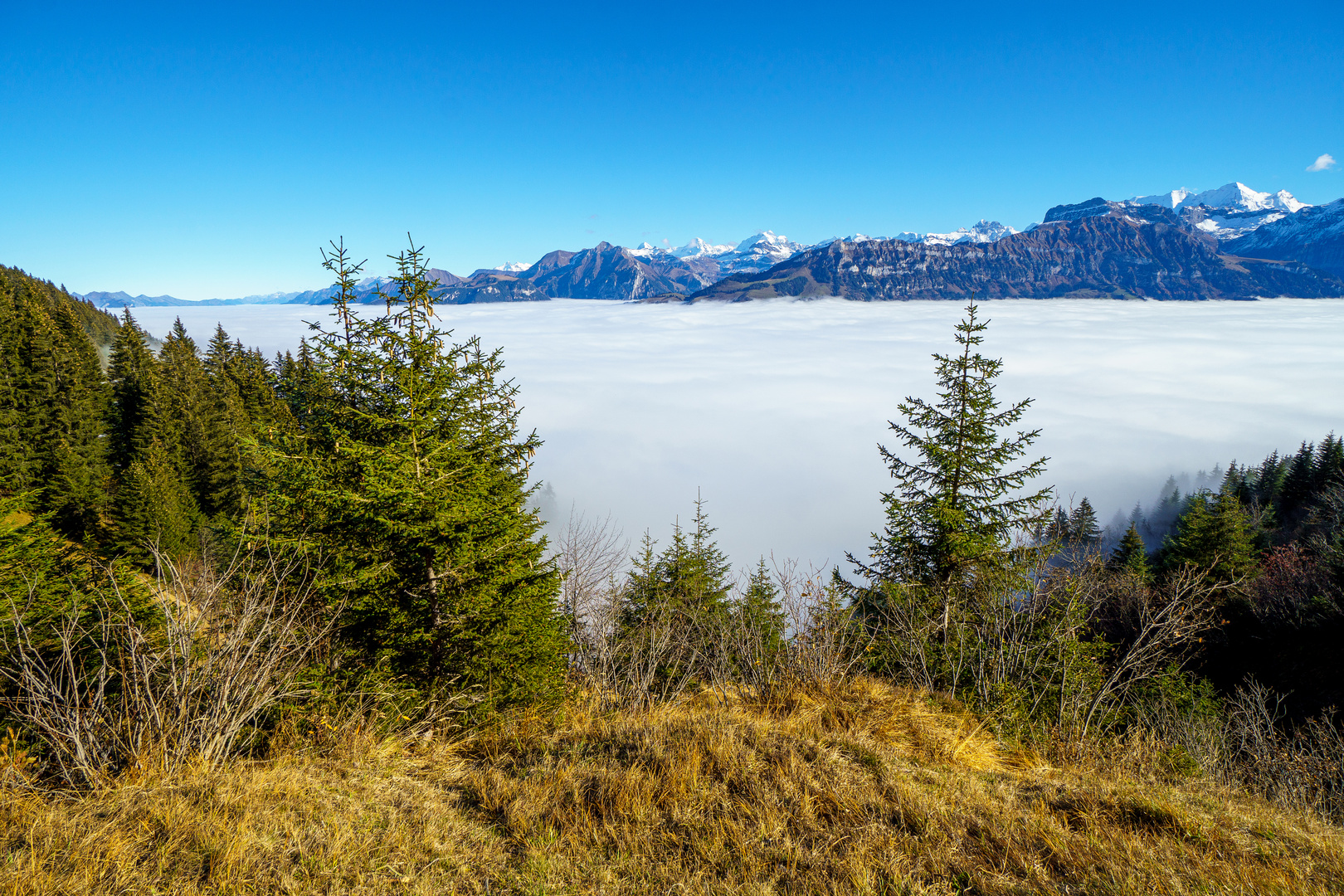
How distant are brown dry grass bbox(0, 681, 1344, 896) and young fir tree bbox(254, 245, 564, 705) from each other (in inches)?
150

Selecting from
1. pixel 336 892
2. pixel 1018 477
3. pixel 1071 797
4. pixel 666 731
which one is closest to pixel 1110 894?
pixel 1071 797

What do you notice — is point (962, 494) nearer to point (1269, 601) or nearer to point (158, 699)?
point (158, 699)

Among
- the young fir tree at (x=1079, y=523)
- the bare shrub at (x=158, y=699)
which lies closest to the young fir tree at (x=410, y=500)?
the bare shrub at (x=158, y=699)

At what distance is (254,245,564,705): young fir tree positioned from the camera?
28.2 ft

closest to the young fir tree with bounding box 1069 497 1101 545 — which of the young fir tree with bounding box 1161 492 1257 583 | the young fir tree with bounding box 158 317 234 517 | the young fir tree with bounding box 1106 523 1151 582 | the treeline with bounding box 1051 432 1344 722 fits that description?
the treeline with bounding box 1051 432 1344 722

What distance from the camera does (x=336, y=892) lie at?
11.5 ft

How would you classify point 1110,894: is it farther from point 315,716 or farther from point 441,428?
point 441,428

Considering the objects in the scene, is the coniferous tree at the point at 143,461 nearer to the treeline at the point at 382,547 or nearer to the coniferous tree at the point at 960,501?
the treeline at the point at 382,547

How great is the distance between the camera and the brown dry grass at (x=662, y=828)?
142 inches

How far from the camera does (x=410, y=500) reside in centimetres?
828

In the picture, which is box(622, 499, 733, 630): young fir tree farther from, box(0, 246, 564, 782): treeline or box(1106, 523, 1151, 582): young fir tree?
box(1106, 523, 1151, 582): young fir tree

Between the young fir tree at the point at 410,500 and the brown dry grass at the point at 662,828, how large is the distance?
12.5ft

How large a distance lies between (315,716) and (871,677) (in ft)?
25.7

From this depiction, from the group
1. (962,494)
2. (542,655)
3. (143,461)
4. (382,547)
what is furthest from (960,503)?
(143,461)
